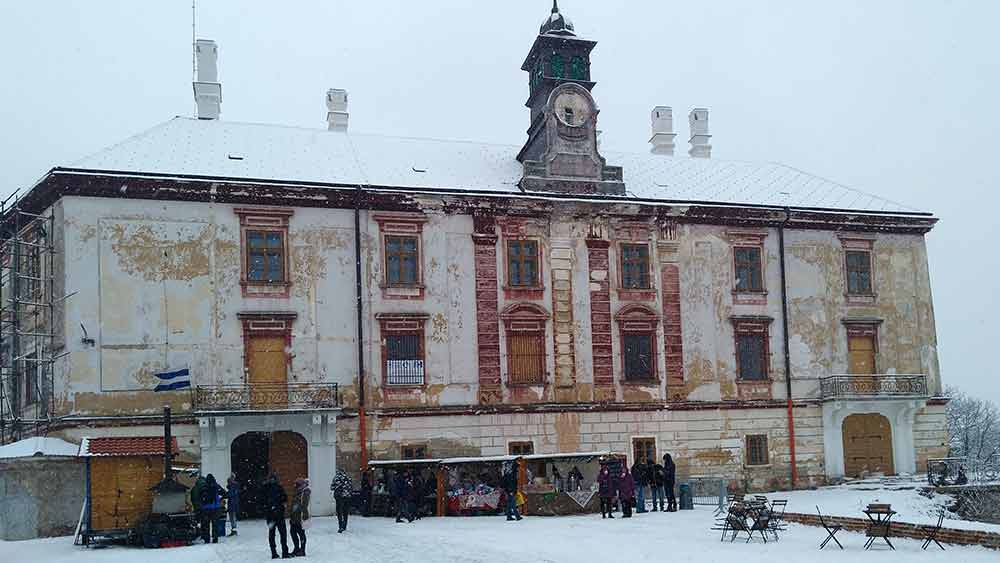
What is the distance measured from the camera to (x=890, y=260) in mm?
41156

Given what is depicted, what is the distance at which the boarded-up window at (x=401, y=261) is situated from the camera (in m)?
35.4

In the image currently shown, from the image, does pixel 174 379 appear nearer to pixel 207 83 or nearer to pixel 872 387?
pixel 207 83

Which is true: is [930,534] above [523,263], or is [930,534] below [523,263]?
below

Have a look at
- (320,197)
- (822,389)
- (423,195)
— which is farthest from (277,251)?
(822,389)

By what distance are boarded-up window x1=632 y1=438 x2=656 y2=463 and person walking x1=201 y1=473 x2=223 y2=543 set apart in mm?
15663

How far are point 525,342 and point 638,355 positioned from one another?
4.02m

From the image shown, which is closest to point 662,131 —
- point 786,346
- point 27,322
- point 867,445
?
point 786,346

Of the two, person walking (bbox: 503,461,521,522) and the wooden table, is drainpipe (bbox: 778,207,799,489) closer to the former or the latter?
person walking (bbox: 503,461,521,522)

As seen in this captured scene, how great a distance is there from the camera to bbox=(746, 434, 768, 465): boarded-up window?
3828cm

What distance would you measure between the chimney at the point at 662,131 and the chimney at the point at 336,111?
43.2 feet

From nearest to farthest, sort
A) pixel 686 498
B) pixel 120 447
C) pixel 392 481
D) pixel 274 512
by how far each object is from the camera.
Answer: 1. pixel 274 512
2. pixel 120 447
3. pixel 392 481
4. pixel 686 498

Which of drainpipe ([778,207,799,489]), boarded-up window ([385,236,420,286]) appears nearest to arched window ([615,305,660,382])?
drainpipe ([778,207,799,489])

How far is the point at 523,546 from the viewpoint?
21.9 meters

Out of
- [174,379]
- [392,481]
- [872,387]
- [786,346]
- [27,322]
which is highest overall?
[27,322]
